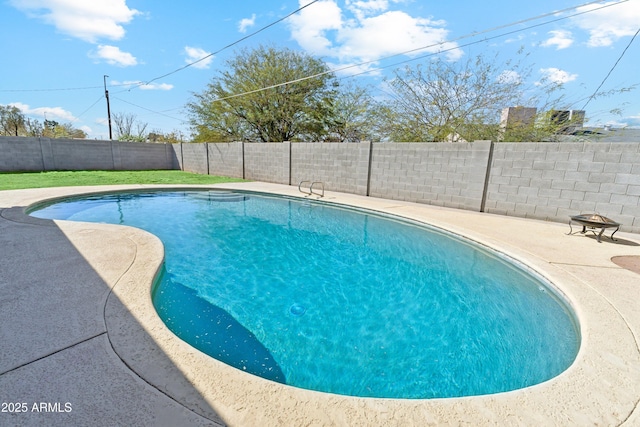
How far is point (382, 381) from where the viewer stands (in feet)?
7.67

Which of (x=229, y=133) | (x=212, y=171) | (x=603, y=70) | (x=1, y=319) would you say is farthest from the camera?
(x=229, y=133)

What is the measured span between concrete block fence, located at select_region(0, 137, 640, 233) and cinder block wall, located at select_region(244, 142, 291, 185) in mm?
45

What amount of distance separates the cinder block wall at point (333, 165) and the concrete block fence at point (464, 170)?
0.12 ft

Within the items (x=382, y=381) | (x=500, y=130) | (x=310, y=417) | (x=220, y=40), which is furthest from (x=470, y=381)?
(x=220, y=40)

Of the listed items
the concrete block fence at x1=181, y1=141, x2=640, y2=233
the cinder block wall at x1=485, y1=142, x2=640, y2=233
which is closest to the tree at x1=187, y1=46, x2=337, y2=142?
the concrete block fence at x1=181, y1=141, x2=640, y2=233

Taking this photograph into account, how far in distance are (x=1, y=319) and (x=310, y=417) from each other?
8.80 ft

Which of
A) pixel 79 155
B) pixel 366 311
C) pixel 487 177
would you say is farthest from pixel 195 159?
pixel 366 311

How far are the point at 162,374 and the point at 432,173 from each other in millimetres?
8367

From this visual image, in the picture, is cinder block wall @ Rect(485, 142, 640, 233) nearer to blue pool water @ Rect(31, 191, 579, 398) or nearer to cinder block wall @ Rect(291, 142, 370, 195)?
blue pool water @ Rect(31, 191, 579, 398)

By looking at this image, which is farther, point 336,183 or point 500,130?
point 336,183

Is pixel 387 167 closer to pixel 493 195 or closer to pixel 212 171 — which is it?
pixel 493 195

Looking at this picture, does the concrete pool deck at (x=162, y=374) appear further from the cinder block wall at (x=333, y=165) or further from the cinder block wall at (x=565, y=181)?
the cinder block wall at (x=333, y=165)

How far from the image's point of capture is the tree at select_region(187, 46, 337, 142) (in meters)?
17.8

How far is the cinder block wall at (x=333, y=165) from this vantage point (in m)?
10.2
